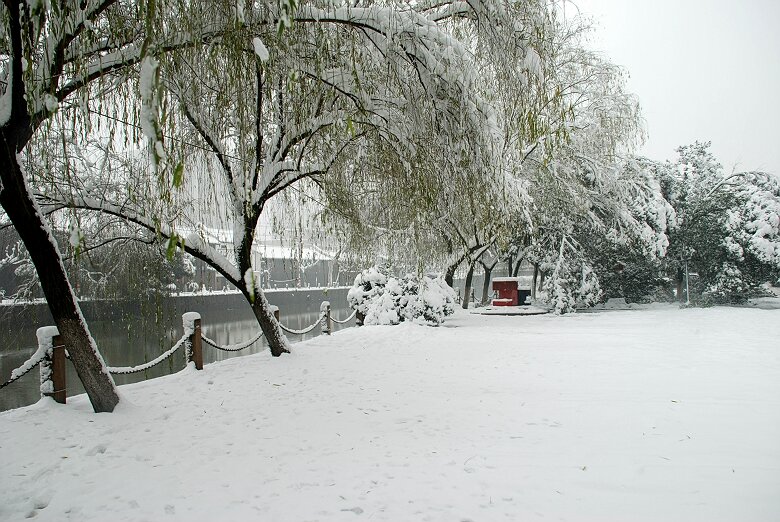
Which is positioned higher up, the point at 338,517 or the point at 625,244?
the point at 625,244

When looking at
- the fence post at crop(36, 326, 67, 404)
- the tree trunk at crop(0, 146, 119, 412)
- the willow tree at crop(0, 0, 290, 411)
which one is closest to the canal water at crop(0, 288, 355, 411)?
the fence post at crop(36, 326, 67, 404)

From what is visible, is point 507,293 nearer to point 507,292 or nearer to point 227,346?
point 507,292

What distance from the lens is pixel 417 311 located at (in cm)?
1455

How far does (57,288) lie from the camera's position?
17.8 feet

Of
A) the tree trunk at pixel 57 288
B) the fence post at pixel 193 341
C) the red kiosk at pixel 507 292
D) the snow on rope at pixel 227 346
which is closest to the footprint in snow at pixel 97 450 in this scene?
the tree trunk at pixel 57 288

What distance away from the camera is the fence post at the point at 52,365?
5844 millimetres

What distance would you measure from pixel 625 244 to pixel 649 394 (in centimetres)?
1344

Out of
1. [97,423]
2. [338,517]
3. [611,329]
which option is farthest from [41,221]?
[611,329]

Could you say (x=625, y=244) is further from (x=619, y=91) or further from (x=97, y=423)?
(x=97, y=423)

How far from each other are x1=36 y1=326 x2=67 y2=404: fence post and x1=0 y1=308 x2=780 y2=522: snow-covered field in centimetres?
17

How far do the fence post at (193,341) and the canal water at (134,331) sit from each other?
370 mm

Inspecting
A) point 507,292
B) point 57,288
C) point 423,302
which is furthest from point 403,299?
point 57,288

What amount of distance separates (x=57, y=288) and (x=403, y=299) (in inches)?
394

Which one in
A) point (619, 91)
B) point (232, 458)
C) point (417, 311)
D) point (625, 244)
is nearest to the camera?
point (232, 458)
